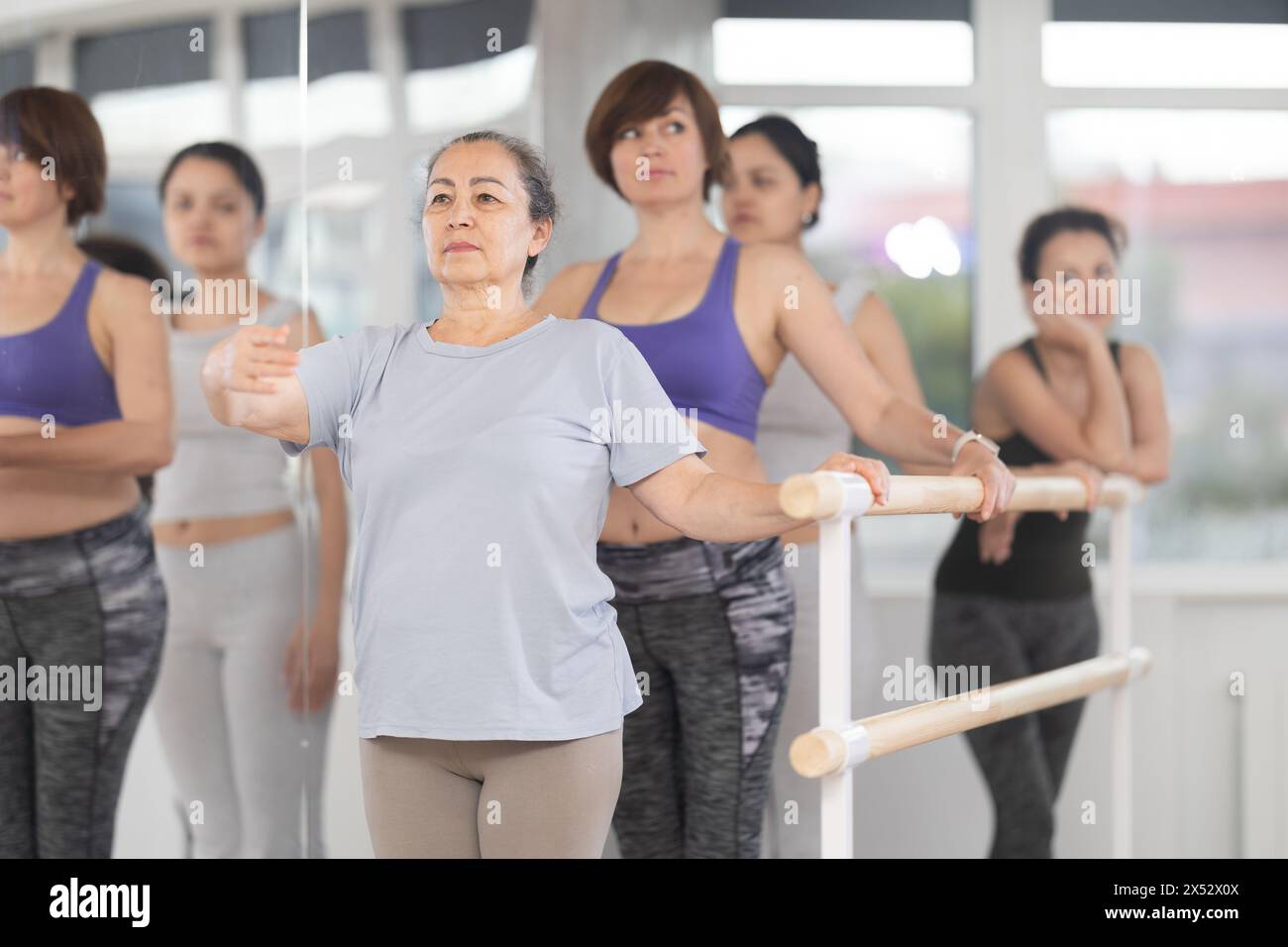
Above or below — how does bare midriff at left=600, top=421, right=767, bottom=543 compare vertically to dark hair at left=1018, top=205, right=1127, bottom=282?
below

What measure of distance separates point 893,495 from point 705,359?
1.48 ft

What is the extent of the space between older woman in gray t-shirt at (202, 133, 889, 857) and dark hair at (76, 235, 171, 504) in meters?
0.95

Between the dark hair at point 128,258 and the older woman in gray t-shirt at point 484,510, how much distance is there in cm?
95

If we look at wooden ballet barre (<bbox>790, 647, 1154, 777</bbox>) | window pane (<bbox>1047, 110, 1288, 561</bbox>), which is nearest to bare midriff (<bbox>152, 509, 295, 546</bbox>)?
wooden ballet barre (<bbox>790, 647, 1154, 777</bbox>)

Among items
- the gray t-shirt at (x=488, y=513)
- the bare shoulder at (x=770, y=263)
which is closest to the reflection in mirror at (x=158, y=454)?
the bare shoulder at (x=770, y=263)

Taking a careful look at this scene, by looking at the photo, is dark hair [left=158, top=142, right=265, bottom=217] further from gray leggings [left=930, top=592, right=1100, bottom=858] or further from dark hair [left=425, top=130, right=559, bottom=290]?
gray leggings [left=930, top=592, right=1100, bottom=858]

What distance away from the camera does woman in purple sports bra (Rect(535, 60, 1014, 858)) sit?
1.63 m

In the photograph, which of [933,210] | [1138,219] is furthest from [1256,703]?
[933,210]

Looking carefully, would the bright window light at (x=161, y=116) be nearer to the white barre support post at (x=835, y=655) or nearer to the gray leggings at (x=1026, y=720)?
the white barre support post at (x=835, y=655)

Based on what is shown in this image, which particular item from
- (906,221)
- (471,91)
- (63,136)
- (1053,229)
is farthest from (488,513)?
(906,221)

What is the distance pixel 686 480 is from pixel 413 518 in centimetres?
24

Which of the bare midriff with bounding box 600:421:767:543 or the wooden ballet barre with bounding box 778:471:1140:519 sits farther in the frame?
the bare midriff with bounding box 600:421:767:543

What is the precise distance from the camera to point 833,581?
127 cm

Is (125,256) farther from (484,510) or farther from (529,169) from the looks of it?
(484,510)
